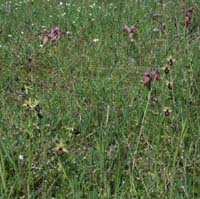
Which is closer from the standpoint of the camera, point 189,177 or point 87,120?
point 189,177

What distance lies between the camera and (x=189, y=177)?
2078 millimetres

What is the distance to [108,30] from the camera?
4223 mm

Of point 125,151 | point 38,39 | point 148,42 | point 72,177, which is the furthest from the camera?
point 38,39

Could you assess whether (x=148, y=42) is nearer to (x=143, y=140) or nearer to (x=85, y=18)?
(x=85, y=18)

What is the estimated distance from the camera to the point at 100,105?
9.23 feet

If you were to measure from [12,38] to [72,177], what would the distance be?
90.9 inches

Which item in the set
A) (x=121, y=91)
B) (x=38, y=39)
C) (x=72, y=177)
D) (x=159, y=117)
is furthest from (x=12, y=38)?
(x=72, y=177)

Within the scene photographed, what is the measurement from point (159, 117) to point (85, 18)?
7.34 feet

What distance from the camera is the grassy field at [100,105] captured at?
80.4 inches

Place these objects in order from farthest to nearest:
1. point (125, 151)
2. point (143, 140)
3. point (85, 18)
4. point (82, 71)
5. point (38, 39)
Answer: point (85, 18) → point (38, 39) → point (82, 71) → point (143, 140) → point (125, 151)

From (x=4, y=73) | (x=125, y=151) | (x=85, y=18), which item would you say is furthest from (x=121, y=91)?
(x=85, y=18)

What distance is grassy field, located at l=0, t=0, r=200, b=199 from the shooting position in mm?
2043

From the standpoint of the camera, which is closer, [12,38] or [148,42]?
[148,42]

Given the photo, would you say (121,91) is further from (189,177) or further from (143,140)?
(189,177)
